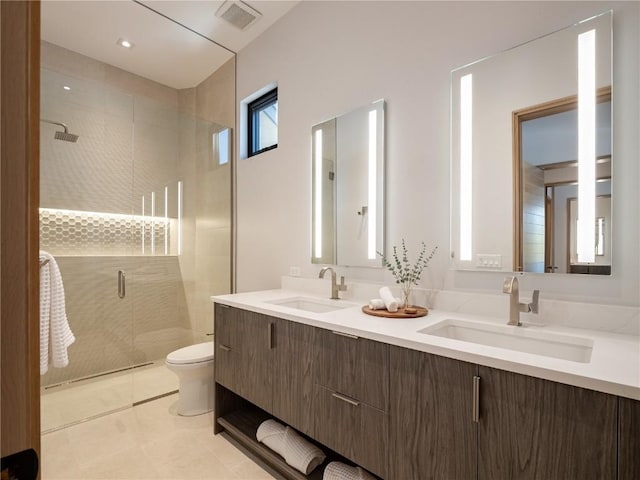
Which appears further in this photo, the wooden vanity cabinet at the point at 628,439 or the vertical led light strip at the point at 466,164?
the vertical led light strip at the point at 466,164

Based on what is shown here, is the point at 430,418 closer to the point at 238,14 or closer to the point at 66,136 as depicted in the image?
the point at 238,14

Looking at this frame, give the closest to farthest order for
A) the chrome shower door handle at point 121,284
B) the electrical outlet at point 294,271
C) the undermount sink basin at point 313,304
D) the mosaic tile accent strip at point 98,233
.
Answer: the undermount sink basin at point 313,304
the electrical outlet at point 294,271
the mosaic tile accent strip at point 98,233
the chrome shower door handle at point 121,284

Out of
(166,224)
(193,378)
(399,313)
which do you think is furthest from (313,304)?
(166,224)

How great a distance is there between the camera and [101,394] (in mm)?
2564

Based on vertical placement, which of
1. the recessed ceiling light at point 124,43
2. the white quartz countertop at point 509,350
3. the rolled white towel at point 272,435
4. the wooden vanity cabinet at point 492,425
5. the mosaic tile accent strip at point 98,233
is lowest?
the rolled white towel at point 272,435

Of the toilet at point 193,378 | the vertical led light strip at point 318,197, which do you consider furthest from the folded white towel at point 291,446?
the vertical led light strip at point 318,197

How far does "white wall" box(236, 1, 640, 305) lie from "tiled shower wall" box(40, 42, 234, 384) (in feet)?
1.22

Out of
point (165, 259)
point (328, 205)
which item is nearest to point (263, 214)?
point (328, 205)

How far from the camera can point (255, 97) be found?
301 cm

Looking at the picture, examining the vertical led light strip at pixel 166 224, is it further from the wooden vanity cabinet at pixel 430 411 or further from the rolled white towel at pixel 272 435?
the rolled white towel at pixel 272 435

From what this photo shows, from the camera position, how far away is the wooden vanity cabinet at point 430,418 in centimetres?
105

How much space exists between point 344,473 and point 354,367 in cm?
57

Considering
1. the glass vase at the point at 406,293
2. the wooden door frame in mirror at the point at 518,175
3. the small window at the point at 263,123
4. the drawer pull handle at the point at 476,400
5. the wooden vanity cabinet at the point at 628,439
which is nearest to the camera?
the wooden vanity cabinet at the point at 628,439

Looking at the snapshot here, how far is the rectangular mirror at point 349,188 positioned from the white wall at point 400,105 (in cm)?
7
